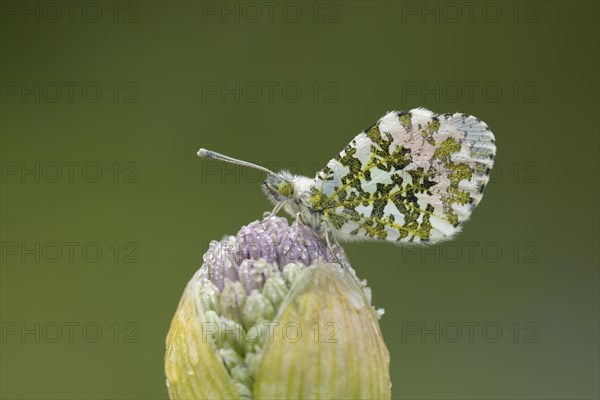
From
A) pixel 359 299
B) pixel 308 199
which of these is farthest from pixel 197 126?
pixel 359 299

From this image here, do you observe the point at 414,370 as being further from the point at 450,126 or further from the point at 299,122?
the point at 450,126

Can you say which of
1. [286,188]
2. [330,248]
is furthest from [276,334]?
[286,188]

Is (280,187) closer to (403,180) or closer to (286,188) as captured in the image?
(286,188)

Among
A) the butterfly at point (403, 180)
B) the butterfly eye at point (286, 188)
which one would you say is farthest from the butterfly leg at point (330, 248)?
the butterfly eye at point (286, 188)

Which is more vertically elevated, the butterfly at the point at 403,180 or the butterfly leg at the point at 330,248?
the butterfly at the point at 403,180

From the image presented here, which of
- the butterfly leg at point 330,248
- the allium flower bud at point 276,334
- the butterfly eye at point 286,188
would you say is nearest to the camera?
the allium flower bud at point 276,334

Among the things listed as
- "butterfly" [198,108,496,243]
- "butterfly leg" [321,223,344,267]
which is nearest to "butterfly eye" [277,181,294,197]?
"butterfly" [198,108,496,243]

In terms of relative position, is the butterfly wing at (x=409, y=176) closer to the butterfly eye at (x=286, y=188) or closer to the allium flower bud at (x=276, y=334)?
the butterfly eye at (x=286, y=188)

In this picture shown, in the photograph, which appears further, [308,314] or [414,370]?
[414,370]
